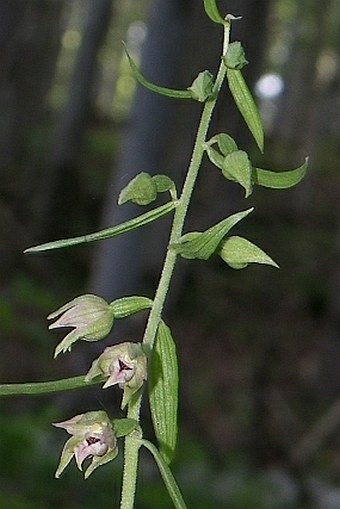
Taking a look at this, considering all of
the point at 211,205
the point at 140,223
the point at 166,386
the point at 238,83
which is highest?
the point at 238,83

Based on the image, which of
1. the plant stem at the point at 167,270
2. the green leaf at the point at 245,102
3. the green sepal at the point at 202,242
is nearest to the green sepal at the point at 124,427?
the plant stem at the point at 167,270

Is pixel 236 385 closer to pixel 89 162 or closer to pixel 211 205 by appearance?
pixel 211 205

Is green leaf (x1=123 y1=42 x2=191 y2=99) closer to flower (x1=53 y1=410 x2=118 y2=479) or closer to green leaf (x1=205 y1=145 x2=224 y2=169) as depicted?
green leaf (x1=205 y1=145 x2=224 y2=169)

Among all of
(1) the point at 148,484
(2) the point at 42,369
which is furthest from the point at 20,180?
(1) the point at 148,484

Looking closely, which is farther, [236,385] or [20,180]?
[20,180]

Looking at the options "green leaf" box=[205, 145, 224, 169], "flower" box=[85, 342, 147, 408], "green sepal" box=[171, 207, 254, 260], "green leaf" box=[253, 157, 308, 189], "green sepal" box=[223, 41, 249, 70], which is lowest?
"flower" box=[85, 342, 147, 408]

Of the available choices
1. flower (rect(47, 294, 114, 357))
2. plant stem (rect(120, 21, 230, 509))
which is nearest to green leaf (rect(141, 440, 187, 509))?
plant stem (rect(120, 21, 230, 509))
